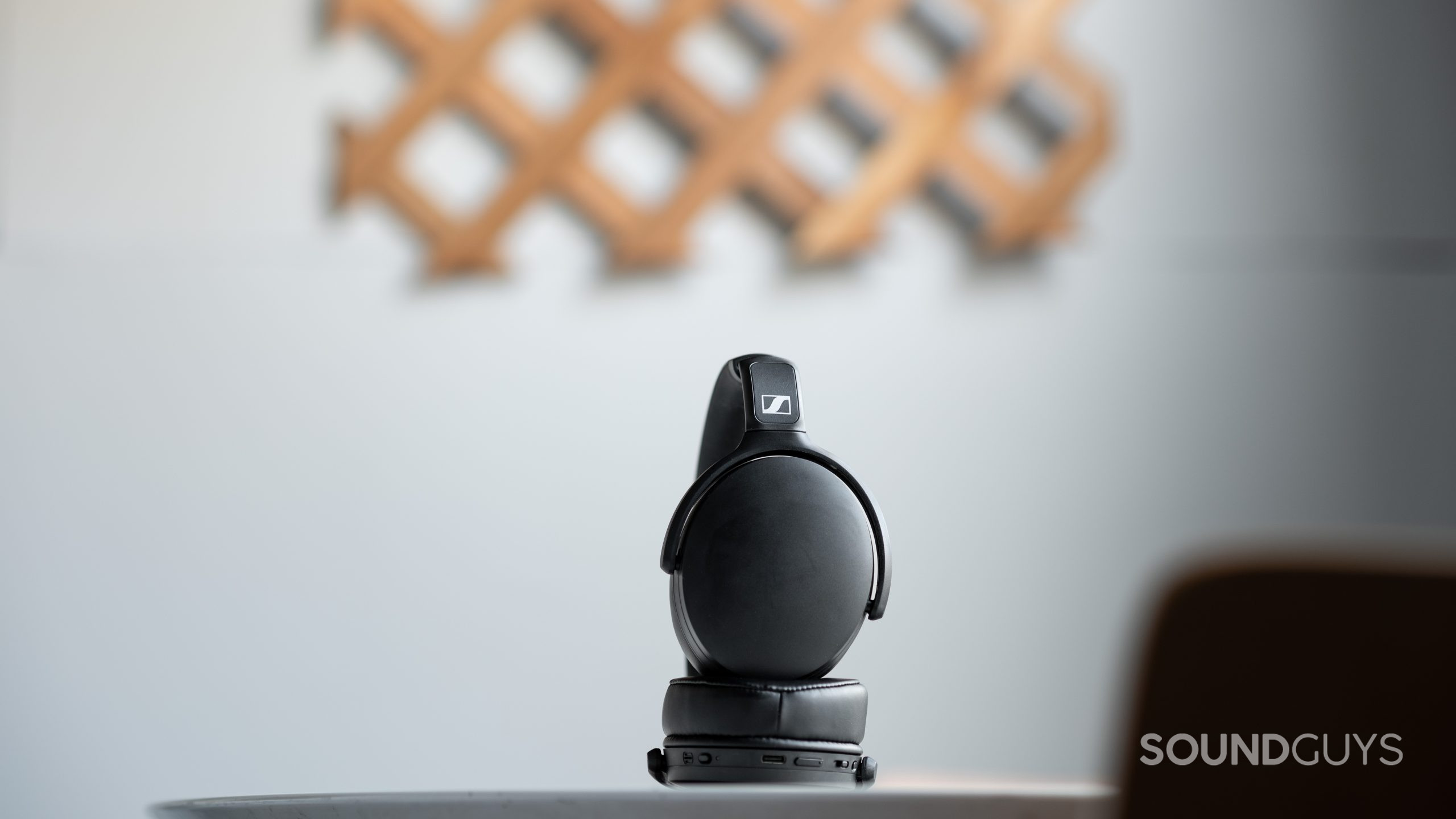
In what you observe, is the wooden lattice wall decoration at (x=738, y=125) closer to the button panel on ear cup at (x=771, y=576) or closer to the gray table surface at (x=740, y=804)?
the button panel on ear cup at (x=771, y=576)

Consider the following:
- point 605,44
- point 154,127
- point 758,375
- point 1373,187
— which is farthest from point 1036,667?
point 154,127

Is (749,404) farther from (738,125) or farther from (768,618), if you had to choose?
(738,125)

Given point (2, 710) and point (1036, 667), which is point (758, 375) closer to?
point (1036, 667)

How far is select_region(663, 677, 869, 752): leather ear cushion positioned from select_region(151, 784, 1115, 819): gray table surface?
0.10 m

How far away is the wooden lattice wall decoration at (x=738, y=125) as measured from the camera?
135cm

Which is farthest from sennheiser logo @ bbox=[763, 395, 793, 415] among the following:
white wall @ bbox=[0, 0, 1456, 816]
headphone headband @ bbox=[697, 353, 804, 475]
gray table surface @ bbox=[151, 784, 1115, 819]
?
white wall @ bbox=[0, 0, 1456, 816]

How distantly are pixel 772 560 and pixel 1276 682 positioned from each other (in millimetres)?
206

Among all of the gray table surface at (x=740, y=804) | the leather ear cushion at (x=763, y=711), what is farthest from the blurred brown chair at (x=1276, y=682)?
the leather ear cushion at (x=763, y=711)

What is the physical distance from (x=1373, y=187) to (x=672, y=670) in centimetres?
91

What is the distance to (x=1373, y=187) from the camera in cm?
139

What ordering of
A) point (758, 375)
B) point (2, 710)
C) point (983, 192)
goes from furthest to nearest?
point (983, 192) < point (2, 710) < point (758, 375)

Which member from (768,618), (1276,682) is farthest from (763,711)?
(1276,682)

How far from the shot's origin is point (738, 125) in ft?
4.49

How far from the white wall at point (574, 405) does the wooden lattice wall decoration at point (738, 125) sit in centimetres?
4
